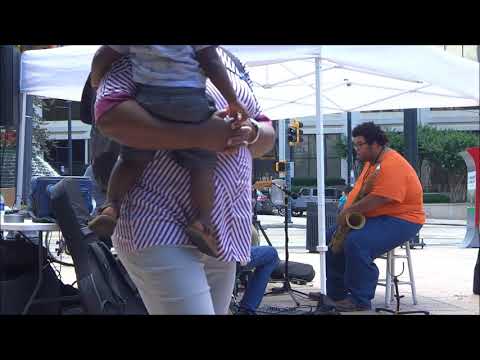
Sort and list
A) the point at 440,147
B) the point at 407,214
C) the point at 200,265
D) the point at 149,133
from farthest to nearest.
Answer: the point at 440,147
the point at 407,214
the point at 200,265
the point at 149,133

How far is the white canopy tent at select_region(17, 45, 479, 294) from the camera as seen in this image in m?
5.05

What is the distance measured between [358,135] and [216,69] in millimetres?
5071

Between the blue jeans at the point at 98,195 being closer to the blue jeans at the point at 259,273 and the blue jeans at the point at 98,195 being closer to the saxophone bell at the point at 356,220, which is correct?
the blue jeans at the point at 259,273

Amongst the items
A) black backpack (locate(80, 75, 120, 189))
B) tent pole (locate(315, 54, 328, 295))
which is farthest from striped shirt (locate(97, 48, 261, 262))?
tent pole (locate(315, 54, 328, 295))

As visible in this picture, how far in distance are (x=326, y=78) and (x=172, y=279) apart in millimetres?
6707

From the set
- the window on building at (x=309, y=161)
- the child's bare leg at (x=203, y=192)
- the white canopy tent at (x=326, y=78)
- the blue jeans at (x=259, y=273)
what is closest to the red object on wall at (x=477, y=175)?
the white canopy tent at (x=326, y=78)

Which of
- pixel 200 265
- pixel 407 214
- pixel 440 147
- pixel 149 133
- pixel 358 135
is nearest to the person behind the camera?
pixel 149 133

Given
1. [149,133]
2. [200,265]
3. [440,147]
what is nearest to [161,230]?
[200,265]

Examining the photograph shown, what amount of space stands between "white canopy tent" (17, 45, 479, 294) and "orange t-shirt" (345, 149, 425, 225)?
27.4 inches

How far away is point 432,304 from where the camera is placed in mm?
7059

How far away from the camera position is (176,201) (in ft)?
5.70

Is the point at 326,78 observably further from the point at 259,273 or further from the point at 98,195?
the point at 98,195

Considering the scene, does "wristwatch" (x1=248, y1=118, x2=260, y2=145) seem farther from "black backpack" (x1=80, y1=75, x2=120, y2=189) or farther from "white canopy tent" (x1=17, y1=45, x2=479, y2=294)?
"white canopy tent" (x1=17, y1=45, x2=479, y2=294)
